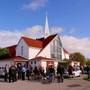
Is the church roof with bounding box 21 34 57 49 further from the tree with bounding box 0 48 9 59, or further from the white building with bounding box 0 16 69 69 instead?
A: the tree with bounding box 0 48 9 59

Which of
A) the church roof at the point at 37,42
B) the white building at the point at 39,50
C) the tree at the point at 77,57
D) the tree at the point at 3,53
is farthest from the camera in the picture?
the tree at the point at 77,57

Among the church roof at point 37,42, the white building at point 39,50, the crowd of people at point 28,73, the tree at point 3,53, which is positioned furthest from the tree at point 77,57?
the crowd of people at point 28,73

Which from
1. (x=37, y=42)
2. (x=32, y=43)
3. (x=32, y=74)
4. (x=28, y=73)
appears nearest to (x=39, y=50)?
(x=32, y=43)

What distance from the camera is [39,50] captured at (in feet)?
190

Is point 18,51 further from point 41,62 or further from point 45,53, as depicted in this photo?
point 41,62

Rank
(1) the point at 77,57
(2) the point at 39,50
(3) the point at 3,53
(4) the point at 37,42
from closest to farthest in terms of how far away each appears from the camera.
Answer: (2) the point at 39,50, (3) the point at 3,53, (4) the point at 37,42, (1) the point at 77,57

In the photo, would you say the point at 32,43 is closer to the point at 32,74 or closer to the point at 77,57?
the point at 77,57

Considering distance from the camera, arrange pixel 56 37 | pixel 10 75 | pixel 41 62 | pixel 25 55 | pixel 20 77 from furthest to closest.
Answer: pixel 56 37, pixel 25 55, pixel 41 62, pixel 20 77, pixel 10 75

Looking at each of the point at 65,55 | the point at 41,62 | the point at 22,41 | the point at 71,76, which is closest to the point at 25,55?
the point at 22,41

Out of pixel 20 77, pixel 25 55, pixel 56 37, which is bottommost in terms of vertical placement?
pixel 20 77

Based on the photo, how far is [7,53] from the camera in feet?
195

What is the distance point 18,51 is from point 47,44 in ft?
20.2

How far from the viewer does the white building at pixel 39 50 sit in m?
54.5

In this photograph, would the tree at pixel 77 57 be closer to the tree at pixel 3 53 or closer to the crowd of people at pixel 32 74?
the tree at pixel 3 53
